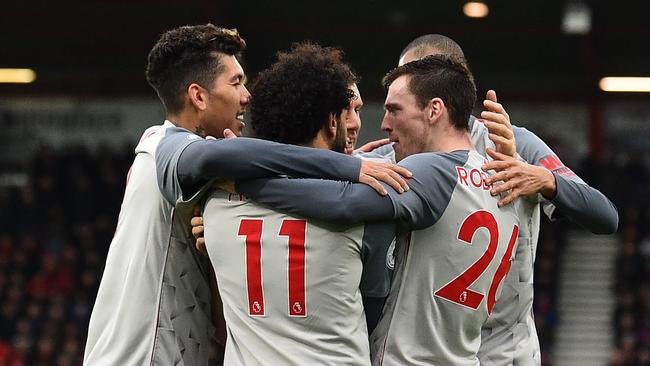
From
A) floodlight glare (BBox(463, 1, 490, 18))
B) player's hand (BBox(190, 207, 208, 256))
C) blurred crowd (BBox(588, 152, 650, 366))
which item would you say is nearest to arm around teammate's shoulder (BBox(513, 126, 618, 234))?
player's hand (BBox(190, 207, 208, 256))

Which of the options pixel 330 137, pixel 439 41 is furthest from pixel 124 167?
pixel 330 137

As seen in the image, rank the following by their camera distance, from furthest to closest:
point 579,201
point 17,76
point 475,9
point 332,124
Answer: point 17,76 → point 475,9 → point 579,201 → point 332,124

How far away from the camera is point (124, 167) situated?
19.5 meters

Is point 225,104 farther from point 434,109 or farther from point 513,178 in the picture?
point 513,178

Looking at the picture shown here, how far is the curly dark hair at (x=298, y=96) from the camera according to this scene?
11.7 ft

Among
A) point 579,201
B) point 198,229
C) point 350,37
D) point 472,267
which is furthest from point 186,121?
point 350,37

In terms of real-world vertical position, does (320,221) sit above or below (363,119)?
below

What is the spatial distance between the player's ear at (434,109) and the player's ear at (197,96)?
0.81 meters

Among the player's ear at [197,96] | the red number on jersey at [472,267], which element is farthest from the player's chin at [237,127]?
the red number on jersey at [472,267]

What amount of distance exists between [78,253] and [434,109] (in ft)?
50.7

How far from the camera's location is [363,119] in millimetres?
19500

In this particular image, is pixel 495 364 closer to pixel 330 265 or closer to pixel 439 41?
pixel 330 265

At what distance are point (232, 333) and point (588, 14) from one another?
48.2 feet

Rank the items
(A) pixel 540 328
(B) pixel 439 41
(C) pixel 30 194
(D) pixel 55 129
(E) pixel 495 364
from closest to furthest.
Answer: (E) pixel 495 364 < (B) pixel 439 41 < (A) pixel 540 328 < (C) pixel 30 194 < (D) pixel 55 129
